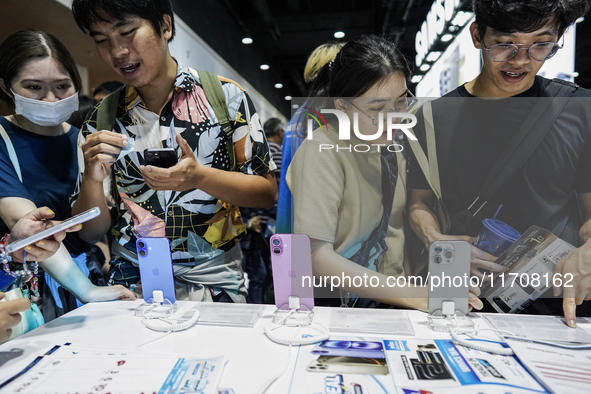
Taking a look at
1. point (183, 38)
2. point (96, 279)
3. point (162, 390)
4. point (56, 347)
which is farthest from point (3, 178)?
point (183, 38)

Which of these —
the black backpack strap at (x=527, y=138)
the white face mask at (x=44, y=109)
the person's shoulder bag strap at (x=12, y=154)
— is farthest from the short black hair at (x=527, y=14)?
the person's shoulder bag strap at (x=12, y=154)

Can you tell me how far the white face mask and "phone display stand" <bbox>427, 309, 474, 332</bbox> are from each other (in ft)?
4.82

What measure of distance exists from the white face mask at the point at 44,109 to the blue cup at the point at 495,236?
158cm

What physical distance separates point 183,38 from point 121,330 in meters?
1.98

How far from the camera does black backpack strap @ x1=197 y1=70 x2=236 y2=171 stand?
1.36 metres

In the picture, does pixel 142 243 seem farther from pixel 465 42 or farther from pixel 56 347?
pixel 465 42

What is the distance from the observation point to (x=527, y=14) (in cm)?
114

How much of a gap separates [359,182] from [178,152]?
66cm

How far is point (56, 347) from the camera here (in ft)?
3.05

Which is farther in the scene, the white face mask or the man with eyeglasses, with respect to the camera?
the white face mask

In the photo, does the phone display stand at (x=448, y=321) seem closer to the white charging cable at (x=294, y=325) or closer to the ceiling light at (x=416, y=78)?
the white charging cable at (x=294, y=325)

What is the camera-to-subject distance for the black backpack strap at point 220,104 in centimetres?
136

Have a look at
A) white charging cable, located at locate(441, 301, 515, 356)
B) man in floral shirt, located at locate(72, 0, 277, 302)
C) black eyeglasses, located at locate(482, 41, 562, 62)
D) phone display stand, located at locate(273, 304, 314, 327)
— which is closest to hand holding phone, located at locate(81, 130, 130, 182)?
man in floral shirt, located at locate(72, 0, 277, 302)

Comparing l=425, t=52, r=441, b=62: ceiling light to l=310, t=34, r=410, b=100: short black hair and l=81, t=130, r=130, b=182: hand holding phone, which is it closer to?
l=310, t=34, r=410, b=100: short black hair
